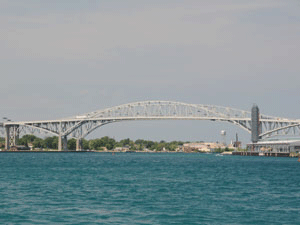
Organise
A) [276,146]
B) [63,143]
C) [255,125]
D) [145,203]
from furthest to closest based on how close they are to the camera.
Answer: [63,143] → [255,125] → [276,146] → [145,203]

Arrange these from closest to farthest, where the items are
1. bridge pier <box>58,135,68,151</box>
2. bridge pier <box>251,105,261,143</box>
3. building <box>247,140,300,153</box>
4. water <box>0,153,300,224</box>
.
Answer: water <box>0,153,300,224</box>
building <box>247,140,300,153</box>
bridge pier <box>251,105,261,143</box>
bridge pier <box>58,135,68,151</box>

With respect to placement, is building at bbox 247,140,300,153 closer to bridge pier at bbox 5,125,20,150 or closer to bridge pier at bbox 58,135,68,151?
bridge pier at bbox 58,135,68,151

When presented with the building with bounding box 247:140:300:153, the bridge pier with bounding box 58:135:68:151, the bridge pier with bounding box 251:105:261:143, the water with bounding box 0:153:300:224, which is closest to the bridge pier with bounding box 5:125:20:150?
the bridge pier with bounding box 58:135:68:151

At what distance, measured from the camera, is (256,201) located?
1348 inches

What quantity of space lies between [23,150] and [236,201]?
518ft

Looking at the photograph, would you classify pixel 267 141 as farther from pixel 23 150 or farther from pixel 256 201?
pixel 256 201

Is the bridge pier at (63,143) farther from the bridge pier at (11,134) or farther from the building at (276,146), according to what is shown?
the building at (276,146)

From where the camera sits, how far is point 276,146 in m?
156

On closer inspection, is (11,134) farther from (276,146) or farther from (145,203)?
(145,203)

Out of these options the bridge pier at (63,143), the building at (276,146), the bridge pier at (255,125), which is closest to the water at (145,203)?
the building at (276,146)

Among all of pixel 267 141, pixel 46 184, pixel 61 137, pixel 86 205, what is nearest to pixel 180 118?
pixel 267 141

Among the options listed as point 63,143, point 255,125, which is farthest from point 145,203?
point 63,143

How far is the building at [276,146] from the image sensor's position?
14750 cm

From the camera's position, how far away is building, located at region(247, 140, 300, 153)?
148 meters
